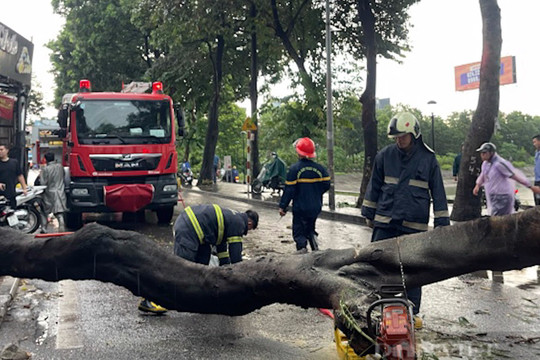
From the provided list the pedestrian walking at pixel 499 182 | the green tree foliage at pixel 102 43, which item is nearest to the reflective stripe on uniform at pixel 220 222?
the pedestrian walking at pixel 499 182

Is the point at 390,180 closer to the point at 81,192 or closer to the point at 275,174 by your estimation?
the point at 81,192

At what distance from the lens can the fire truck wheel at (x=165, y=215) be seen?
Answer: 13569 mm

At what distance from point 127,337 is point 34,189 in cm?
778

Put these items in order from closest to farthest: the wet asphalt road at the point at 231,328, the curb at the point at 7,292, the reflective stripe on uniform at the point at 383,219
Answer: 1. the wet asphalt road at the point at 231,328
2. the reflective stripe on uniform at the point at 383,219
3. the curb at the point at 7,292

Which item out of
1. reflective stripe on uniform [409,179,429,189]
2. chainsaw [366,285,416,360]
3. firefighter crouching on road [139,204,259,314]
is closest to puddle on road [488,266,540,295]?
reflective stripe on uniform [409,179,429,189]

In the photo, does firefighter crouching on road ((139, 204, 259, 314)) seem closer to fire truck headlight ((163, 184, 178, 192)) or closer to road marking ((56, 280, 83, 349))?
road marking ((56, 280, 83, 349))

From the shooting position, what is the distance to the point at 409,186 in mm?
5273

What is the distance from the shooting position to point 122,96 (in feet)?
41.9

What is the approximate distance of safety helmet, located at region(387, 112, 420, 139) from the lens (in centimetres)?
520

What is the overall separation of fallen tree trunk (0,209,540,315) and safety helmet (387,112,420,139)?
120cm

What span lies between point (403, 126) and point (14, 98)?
36.5ft

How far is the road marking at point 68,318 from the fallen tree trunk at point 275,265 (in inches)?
19.5

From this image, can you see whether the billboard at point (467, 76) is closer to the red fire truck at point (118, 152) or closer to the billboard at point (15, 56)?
the billboard at point (15, 56)

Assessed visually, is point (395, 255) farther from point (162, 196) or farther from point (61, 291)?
point (162, 196)
